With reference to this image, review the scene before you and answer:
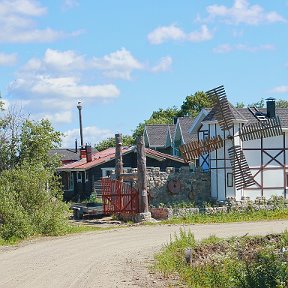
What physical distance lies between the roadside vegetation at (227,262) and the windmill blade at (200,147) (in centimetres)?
1340

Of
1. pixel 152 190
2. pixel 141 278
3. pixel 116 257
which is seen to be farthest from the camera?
pixel 152 190

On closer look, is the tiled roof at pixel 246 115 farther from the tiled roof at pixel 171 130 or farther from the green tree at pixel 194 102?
the green tree at pixel 194 102

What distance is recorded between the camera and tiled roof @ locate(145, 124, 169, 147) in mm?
59763

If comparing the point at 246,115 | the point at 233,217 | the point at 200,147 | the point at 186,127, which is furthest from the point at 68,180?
the point at 233,217

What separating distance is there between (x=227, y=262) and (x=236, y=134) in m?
18.4

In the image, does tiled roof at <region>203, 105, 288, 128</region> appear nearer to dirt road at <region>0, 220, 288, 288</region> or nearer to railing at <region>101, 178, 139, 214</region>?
railing at <region>101, 178, 139, 214</region>

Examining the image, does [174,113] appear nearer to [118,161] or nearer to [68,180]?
[68,180]

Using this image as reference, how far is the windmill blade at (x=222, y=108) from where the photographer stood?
3728 cm

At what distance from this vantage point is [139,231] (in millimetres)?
28359

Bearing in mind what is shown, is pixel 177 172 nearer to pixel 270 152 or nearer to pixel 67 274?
pixel 270 152

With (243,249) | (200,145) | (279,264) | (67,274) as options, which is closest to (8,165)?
(200,145)

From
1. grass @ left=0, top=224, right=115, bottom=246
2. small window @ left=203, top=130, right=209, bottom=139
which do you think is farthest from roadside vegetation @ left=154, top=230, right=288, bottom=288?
small window @ left=203, top=130, right=209, bottom=139

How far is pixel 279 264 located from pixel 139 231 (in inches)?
526

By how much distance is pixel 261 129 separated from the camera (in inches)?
1455
